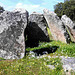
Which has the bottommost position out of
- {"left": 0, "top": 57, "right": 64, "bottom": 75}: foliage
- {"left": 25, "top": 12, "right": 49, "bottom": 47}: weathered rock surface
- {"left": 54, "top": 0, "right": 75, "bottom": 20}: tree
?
{"left": 0, "top": 57, "right": 64, "bottom": 75}: foliage

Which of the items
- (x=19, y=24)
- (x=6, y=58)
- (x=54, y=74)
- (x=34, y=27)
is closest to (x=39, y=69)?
(x=54, y=74)

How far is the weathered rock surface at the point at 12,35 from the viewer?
10.1 metres

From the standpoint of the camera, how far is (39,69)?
727 cm

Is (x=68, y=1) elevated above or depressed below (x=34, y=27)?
above

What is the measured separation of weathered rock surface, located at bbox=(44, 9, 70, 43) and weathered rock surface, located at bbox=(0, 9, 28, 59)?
513cm

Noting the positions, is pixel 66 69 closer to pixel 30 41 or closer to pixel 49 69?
pixel 49 69

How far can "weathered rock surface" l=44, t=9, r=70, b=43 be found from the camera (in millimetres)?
15423

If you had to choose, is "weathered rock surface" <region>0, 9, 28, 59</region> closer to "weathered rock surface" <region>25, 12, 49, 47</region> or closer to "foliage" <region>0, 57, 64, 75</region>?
"foliage" <region>0, 57, 64, 75</region>

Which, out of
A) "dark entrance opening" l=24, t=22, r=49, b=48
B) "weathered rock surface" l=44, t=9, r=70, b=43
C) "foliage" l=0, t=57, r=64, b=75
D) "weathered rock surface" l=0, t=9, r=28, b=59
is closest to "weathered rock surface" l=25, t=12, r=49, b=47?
"dark entrance opening" l=24, t=22, r=49, b=48

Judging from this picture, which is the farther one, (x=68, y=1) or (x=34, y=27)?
(x=68, y=1)

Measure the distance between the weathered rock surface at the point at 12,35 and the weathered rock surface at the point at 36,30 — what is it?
14.7 ft

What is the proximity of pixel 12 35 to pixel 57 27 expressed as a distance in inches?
259

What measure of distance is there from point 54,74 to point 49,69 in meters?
0.64

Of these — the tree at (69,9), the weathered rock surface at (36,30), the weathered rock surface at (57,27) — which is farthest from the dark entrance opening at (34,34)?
the tree at (69,9)
